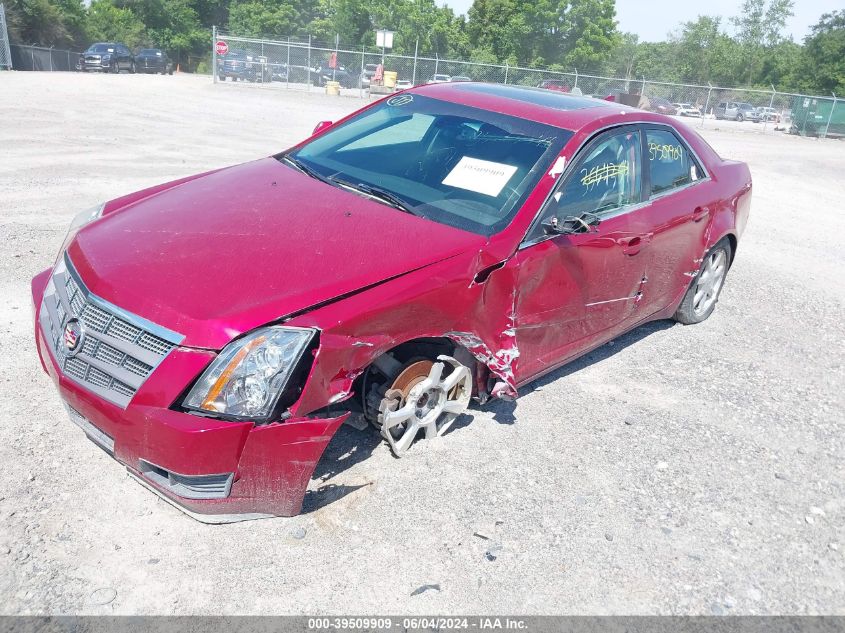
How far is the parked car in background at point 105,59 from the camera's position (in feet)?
117

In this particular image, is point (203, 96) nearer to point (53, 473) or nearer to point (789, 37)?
point (53, 473)

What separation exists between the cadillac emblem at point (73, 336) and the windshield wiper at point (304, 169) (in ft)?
5.14

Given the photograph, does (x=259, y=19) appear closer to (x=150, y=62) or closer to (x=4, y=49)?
(x=150, y=62)

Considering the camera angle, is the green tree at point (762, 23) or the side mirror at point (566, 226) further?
the green tree at point (762, 23)

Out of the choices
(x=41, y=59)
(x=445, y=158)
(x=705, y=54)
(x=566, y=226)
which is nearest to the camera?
(x=566, y=226)

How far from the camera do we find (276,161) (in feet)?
14.6

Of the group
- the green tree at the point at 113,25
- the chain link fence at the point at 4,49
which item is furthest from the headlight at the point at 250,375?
the green tree at the point at 113,25

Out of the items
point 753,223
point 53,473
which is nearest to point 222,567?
point 53,473

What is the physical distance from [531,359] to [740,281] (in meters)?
4.38

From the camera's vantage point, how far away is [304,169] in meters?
4.25

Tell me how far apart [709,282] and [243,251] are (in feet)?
13.5

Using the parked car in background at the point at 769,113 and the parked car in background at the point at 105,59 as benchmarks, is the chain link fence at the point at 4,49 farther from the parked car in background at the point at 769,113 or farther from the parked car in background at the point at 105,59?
the parked car in background at the point at 769,113

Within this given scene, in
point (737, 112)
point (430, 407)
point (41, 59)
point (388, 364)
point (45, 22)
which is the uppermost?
point (45, 22)

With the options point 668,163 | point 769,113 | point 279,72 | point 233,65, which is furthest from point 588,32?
point 668,163
